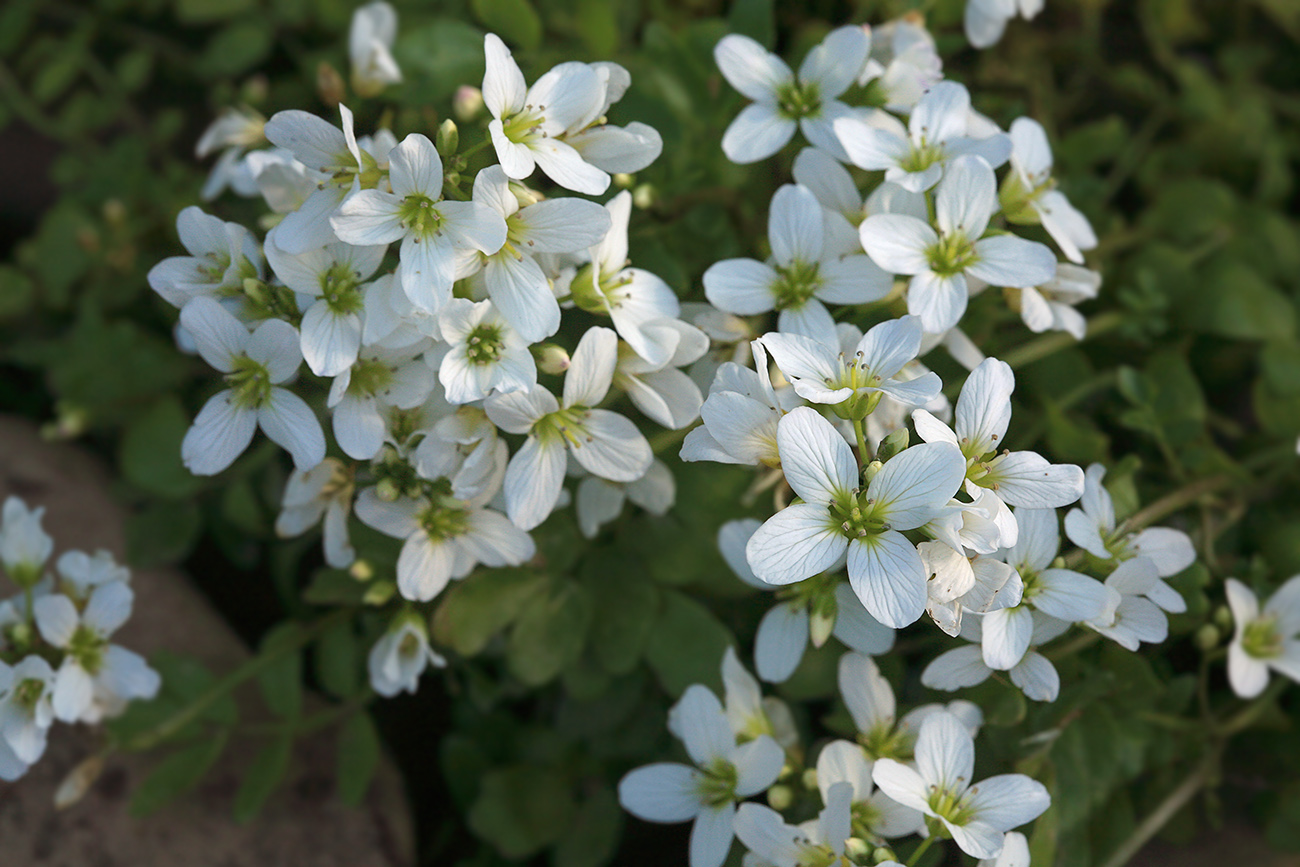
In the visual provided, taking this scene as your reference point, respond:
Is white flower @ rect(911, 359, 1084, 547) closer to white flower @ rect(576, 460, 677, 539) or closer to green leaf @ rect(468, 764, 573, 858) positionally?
white flower @ rect(576, 460, 677, 539)

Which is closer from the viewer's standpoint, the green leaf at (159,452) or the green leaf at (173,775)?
the green leaf at (173,775)

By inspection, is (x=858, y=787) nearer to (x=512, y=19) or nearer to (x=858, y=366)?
(x=858, y=366)

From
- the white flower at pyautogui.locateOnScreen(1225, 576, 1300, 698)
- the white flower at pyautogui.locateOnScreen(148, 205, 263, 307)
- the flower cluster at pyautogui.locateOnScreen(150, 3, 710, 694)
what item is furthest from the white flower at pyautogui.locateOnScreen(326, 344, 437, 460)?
the white flower at pyautogui.locateOnScreen(1225, 576, 1300, 698)

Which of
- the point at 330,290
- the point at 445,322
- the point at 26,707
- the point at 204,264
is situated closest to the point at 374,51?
the point at 204,264

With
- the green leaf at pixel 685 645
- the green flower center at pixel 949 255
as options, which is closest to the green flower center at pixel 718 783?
the green leaf at pixel 685 645

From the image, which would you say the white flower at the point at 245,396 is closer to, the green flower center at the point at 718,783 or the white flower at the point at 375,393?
the white flower at the point at 375,393

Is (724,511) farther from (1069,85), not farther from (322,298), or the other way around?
(1069,85)
